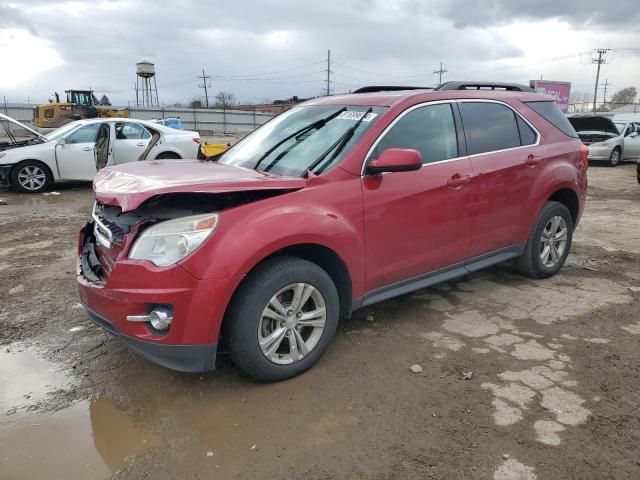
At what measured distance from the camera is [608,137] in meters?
16.8

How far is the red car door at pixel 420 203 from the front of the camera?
3.51 m

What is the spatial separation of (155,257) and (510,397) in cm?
222

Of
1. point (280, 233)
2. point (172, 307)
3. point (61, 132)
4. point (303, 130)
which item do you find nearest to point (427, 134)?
point (303, 130)

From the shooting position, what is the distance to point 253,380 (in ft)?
10.5

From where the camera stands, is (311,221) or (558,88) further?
(558,88)

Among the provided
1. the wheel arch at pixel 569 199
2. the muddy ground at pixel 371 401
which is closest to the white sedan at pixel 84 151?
the muddy ground at pixel 371 401

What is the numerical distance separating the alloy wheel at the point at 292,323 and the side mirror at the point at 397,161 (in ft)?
3.03

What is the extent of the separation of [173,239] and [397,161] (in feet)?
4.90

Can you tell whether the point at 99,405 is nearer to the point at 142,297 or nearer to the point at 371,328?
the point at 142,297

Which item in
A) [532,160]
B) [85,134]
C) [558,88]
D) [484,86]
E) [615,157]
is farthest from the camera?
[558,88]

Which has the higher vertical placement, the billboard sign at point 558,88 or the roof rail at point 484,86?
the billboard sign at point 558,88

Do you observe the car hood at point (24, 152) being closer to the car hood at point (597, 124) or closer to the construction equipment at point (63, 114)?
the car hood at point (597, 124)

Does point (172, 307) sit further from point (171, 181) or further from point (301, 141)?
point (301, 141)

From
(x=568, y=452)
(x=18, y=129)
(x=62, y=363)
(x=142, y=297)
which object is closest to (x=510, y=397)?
(x=568, y=452)
